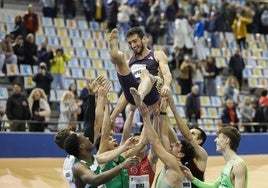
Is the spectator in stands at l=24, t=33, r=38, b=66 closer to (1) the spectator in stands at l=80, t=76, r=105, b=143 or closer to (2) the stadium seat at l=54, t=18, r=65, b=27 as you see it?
(2) the stadium seat at l=54, t=18, r=65, b=27

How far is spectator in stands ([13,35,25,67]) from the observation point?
16938 millimetres

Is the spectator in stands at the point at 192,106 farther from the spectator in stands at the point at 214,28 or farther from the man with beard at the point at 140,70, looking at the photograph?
the man with beard at the point at 140,70

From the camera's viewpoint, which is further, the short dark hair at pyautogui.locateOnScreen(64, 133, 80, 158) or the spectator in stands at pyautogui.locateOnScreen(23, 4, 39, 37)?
the spectator in stands at pyautogui.locateOnScreen(23, 4, 39, 37)

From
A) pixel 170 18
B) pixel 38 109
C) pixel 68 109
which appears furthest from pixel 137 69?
pixel 170 18

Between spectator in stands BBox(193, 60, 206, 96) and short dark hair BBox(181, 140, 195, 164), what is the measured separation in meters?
10.9

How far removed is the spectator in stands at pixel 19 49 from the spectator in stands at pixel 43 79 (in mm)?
755

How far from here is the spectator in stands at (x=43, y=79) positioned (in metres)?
16.3

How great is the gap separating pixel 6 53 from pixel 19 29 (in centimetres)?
118

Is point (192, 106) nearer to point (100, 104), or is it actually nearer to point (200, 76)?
point (200, 76)

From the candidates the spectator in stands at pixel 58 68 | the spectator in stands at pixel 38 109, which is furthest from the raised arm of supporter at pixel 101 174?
the spectator in stands at pixel 58 68

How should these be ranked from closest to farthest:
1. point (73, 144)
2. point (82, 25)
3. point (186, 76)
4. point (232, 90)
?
1. point (73, 144)
2. point (186, 76)
3. point (232, 90)
4. point (82, 25)

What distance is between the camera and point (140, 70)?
911 cm

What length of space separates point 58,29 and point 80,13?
6.72ft

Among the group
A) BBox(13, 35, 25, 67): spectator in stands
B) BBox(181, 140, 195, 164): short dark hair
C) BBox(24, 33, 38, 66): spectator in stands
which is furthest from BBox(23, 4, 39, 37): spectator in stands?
BBox(181, 140, 195, 164): short dark hair
